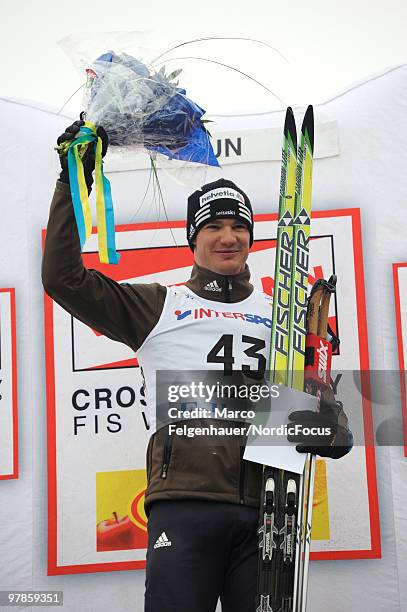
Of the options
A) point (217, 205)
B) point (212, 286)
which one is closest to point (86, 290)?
point (212, 286)

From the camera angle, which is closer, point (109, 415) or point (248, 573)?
point (248, 573)

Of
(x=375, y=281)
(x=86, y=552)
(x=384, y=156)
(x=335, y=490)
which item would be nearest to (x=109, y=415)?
(x=86, y=552)

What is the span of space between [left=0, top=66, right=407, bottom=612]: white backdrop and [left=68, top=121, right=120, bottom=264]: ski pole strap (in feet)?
3.41

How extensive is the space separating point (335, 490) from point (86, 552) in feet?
2.99

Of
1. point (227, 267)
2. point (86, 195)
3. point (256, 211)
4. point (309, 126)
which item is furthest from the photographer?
point (256, 211)

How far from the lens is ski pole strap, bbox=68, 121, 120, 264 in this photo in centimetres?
214

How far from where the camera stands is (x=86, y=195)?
2164 millimetres

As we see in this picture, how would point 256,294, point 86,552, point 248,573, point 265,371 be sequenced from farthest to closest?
point 86,552 → point 256,294 → point 265,371 → point 248,573

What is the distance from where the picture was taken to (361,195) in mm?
3250

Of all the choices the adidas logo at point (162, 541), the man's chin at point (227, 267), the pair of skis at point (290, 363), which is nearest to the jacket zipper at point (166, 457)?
the adidas logo at point (162, 541)

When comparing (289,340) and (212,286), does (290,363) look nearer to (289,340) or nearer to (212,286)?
(289,340)

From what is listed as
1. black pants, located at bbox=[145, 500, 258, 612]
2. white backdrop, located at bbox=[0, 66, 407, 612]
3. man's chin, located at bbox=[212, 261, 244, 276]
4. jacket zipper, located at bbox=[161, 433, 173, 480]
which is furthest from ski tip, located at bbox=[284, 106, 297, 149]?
black pants, located at bbox=[145, 500, 258, 612]

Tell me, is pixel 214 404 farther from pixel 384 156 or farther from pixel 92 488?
pixel 384 156

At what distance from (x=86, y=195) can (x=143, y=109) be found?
12.2 inches
